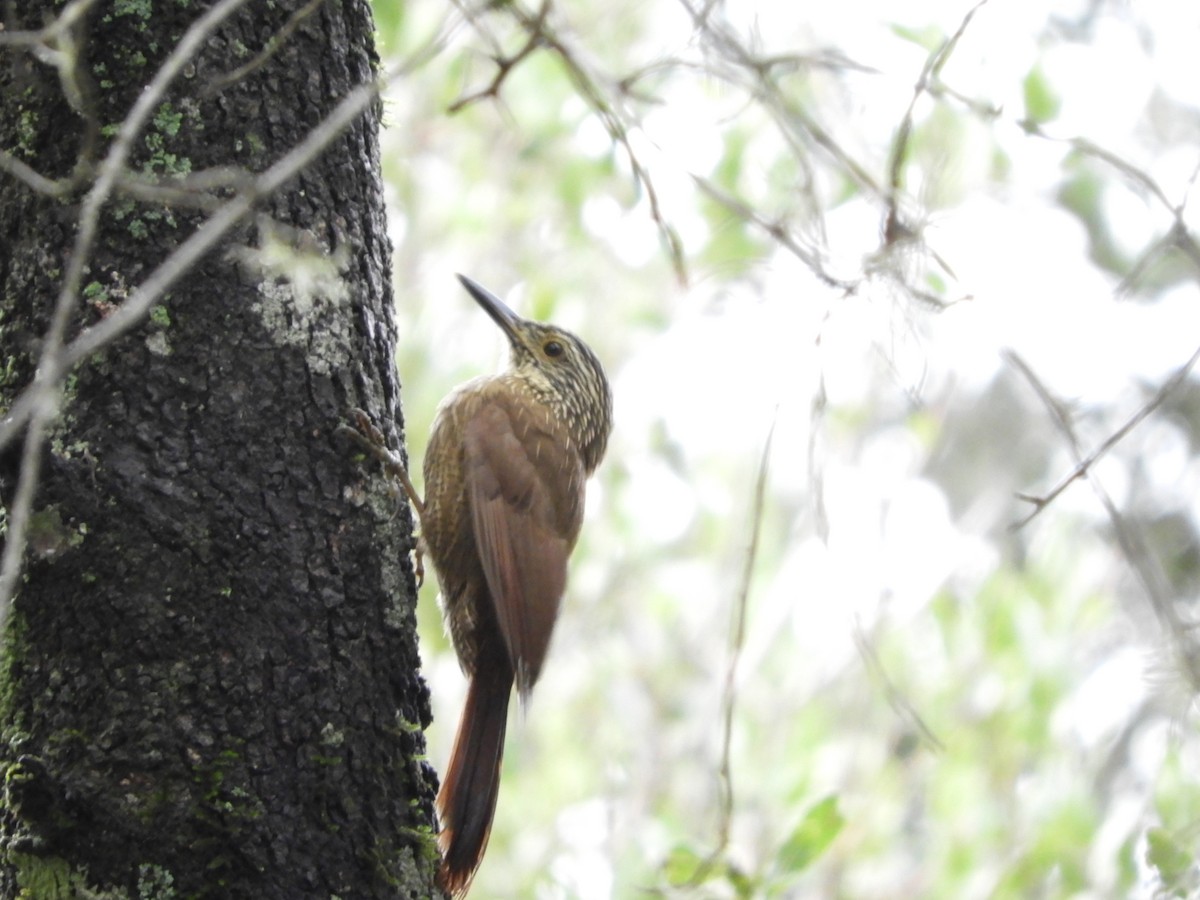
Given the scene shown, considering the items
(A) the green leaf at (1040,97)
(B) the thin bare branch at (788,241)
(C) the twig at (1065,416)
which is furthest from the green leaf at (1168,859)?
(A) the green leaf at (1040,97)

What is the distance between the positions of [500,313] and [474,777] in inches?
63.7

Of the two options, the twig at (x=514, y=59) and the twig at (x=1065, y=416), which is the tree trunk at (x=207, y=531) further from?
the twig at (x=1065, y=416)

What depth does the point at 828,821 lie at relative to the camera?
339cm

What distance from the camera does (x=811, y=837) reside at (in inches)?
134

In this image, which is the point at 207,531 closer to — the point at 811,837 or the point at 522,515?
the point at 522,515

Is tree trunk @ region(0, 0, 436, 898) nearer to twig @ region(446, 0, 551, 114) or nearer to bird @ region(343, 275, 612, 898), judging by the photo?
twig @ region(446, 0, 551, 114)

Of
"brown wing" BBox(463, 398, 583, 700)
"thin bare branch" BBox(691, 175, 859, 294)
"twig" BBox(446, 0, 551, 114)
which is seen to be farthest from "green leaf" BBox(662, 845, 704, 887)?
"twig" BBox(446, 0, 551, 114)

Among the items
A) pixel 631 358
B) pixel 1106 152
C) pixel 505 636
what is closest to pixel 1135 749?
pixel 631 358

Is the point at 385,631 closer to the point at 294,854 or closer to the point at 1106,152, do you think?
the point at 294,854

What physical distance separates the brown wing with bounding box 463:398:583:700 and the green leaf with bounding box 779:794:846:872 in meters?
0.84

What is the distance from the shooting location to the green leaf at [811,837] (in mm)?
3371

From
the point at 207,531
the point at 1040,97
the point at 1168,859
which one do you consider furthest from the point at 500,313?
the point at 1168,859

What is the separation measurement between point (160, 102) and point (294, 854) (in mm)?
1063

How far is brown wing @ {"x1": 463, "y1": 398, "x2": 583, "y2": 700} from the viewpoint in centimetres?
305
